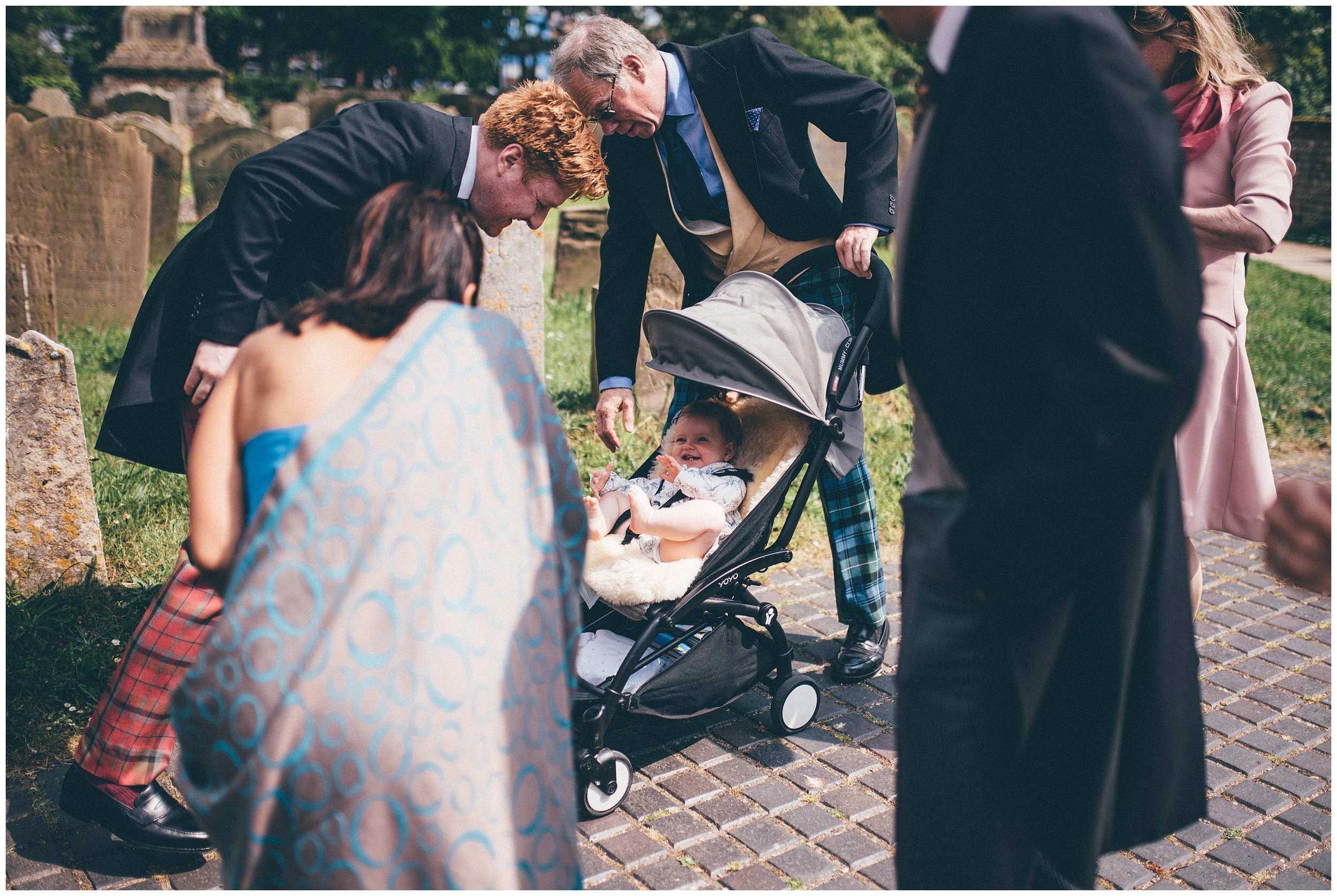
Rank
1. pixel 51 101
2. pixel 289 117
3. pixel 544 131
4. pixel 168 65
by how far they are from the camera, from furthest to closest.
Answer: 1. pixel 168 65
2. pixel 289 117
3. pixel 51 101
4. pixel 544 131

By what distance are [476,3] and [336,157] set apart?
35.7 m

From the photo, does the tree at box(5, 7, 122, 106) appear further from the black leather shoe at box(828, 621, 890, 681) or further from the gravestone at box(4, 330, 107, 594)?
the black leather shoe at box(828, 621, 890, 681)

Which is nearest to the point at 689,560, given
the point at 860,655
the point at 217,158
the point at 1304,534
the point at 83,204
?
the point at 860,655

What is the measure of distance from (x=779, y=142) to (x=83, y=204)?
694cm

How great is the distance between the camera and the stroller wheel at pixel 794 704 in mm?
3373

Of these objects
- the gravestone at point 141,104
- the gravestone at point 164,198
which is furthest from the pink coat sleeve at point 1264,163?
the gravestone at point 141,104

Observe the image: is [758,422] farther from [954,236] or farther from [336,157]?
[954,236]

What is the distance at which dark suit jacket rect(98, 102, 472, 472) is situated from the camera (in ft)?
8.52

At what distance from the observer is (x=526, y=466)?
1.61m

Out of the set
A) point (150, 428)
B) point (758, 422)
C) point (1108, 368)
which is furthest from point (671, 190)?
point (1108, 368)

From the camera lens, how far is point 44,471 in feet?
12.6

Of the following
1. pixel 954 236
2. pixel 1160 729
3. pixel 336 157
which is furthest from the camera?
pixel 336 157

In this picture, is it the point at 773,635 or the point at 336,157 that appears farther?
the point at 773,635

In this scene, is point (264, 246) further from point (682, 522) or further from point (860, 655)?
point (860, 655)
